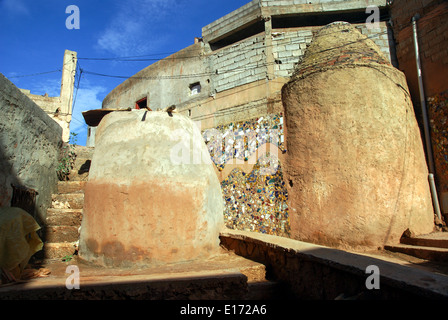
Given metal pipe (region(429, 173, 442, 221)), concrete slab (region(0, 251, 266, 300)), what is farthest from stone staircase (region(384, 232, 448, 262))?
concrete slab (region(0, 251, 266, 300))

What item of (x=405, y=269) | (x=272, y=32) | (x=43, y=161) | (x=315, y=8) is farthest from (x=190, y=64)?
(x=405, y=269)

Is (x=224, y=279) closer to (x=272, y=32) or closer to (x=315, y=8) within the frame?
(x=272, y=32)

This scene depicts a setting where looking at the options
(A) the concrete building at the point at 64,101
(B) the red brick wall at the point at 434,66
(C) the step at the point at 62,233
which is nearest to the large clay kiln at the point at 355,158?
(B) the red brick wall at the point at 434,66

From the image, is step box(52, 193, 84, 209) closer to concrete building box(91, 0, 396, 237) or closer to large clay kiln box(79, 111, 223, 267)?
large clay kiln box(79, 111, 223, 267)

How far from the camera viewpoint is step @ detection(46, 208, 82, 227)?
4743mm

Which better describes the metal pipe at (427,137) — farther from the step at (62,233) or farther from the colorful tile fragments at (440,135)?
the step at (62,233)

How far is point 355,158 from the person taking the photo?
5527 millimetres

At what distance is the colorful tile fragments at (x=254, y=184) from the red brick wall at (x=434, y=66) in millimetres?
3204

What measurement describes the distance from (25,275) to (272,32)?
370 inches

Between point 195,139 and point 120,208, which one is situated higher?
point 195,139

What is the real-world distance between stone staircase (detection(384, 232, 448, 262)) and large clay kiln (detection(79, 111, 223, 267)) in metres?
3.19

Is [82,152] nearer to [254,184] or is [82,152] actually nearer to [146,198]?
[146,198]

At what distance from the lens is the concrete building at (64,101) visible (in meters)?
14.7
